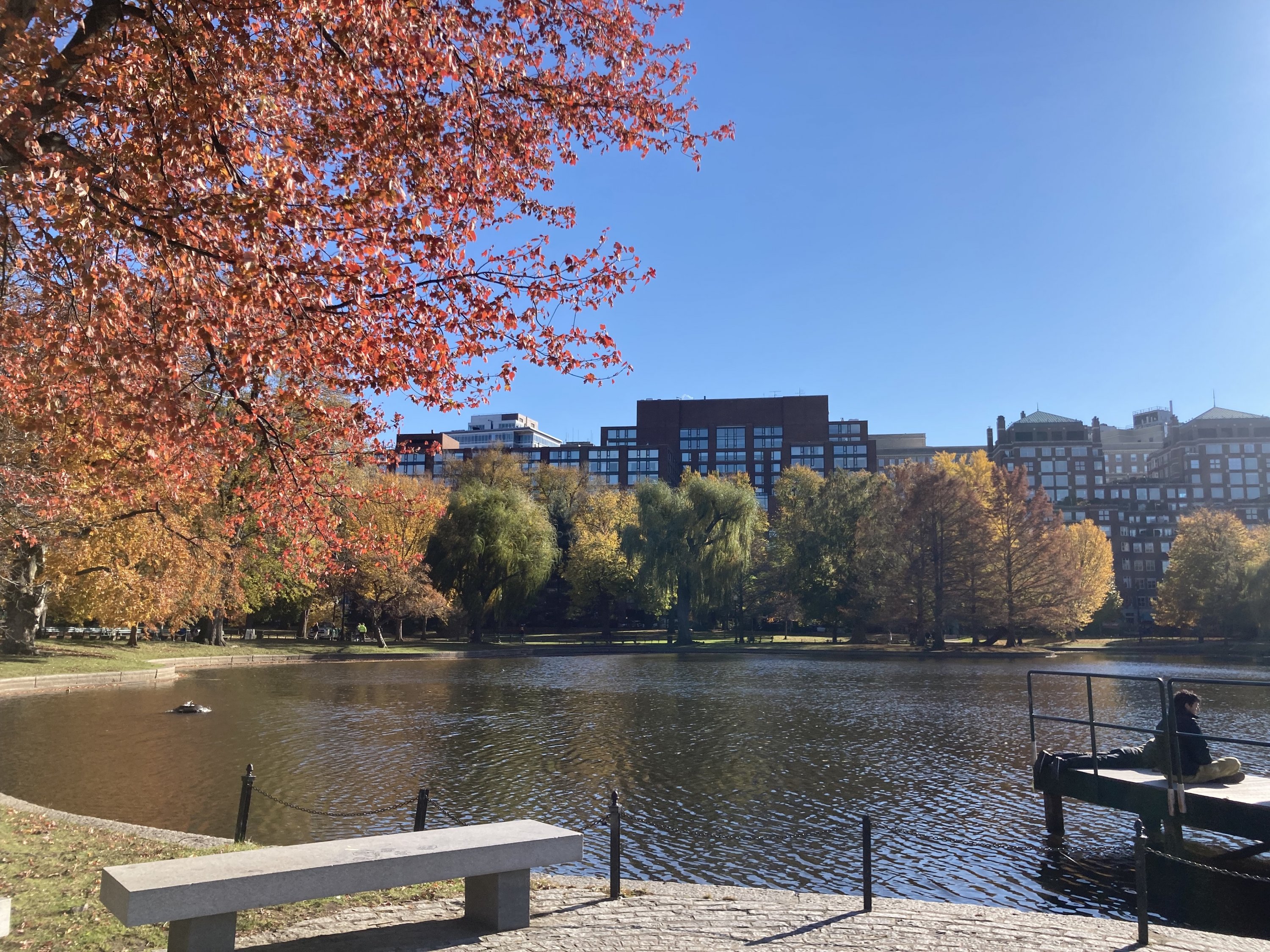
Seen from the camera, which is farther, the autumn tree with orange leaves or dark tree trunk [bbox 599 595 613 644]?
dark tree trunk [bbox 599 595 613 644]

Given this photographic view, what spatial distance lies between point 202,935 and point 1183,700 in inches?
442

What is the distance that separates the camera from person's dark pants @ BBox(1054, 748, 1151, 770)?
12.9m

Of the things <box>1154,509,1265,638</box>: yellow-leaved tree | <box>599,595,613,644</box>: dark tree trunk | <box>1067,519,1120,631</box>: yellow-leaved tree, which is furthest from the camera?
<box>599,595,613,644</box>: dark tree trunk

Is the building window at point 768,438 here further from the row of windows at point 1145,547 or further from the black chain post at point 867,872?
the black chain post at point 867,872

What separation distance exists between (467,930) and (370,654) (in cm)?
4215

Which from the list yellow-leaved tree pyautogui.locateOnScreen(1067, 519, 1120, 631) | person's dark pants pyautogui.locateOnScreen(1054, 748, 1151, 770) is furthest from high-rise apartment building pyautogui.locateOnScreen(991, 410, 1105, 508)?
person's dark pants pyautogui.locateOnScreen(1054, 748, 1151, 770)

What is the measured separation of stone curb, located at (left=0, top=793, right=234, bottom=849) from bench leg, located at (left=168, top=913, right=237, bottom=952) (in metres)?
3.84

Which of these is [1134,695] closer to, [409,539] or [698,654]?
[698,654]

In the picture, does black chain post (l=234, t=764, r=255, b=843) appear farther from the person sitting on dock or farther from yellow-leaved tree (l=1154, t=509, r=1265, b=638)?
yellow-leaved tree (l=1154, t=509, r=1265, b=638)

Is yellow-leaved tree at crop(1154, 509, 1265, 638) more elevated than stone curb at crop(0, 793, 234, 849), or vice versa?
yellow-leaved tree at crop(1154, 509, 1265, 638)

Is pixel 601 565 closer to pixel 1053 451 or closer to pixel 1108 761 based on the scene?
pixel 1108 761

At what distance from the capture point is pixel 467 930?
22.8 ft

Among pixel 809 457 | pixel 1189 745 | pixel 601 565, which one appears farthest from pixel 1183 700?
pixel 809 457

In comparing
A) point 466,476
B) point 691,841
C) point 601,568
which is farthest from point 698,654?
point 691,841
